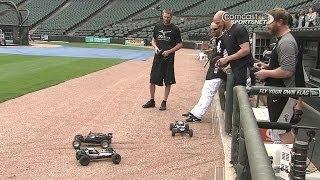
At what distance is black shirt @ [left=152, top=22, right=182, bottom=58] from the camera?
29.8ft

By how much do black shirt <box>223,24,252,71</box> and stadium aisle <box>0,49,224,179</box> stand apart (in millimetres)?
1158

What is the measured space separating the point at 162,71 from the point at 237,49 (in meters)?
2.74

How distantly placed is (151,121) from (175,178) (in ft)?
10.2

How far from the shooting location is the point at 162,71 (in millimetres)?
9281

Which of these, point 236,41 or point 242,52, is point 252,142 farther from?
point 236,41

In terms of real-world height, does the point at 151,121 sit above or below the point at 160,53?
below

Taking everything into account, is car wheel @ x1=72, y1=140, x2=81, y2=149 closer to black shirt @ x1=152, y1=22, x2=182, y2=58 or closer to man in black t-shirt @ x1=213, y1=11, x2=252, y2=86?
man in black t-shirt @ x1=213, y1=11, x2=252, y2=86

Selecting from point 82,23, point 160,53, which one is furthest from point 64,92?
point 82,23

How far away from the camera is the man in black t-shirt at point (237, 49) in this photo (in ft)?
21.6

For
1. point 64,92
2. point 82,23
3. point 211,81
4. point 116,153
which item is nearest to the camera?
point 116,153

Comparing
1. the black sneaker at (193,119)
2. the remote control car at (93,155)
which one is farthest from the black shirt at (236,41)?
the remote control car at (93,155)

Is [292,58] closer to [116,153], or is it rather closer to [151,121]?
[116,153]

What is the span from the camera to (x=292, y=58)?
4746 mm

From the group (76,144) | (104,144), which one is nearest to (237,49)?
(104,144)
